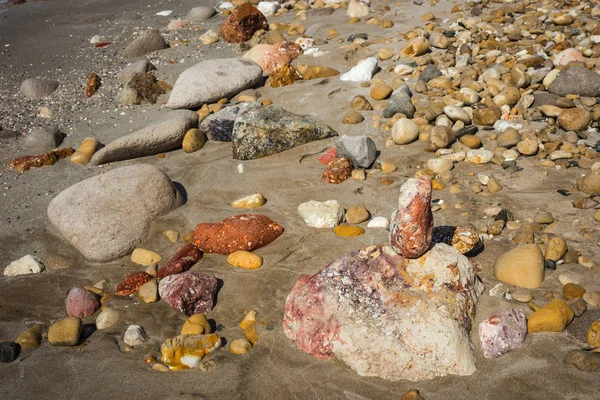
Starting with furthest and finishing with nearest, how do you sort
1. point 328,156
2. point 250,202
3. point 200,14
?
point 200,14 → point 328,156 → point 250,202

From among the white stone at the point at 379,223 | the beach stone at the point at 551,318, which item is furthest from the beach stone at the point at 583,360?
the white stone at the point at 379,223

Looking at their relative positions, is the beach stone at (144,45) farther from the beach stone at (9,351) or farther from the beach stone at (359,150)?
the beach stone at (9,351)

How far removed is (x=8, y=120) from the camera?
639cm

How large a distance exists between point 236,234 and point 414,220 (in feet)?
4.64

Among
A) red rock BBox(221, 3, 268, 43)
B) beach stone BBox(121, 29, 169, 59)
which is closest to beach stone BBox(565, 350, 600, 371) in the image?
red rock BBox(221, 3, 268, 43)

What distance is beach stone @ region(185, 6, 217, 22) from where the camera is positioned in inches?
353

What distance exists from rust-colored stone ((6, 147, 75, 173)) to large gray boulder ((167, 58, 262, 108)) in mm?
1319

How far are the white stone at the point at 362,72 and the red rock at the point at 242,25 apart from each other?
2333 millimetres

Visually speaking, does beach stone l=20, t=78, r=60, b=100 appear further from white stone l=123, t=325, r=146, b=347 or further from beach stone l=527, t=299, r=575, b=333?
beach stone l=527, t=299, r=575, b=333

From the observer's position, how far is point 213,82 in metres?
6.28

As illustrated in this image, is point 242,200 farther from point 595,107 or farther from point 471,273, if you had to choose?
point 595,107

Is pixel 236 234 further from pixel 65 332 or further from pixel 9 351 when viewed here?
pixel 9 351

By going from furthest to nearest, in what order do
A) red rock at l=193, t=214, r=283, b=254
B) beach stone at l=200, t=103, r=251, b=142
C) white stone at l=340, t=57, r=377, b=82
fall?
white stone at l=340, t=57, r=377, b=82 → beach stone at l=200, t=103, r=251, b=142 → red rock at l=193, t=214, r=283, b=254

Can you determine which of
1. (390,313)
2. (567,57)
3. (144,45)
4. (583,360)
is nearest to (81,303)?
(390,313)
